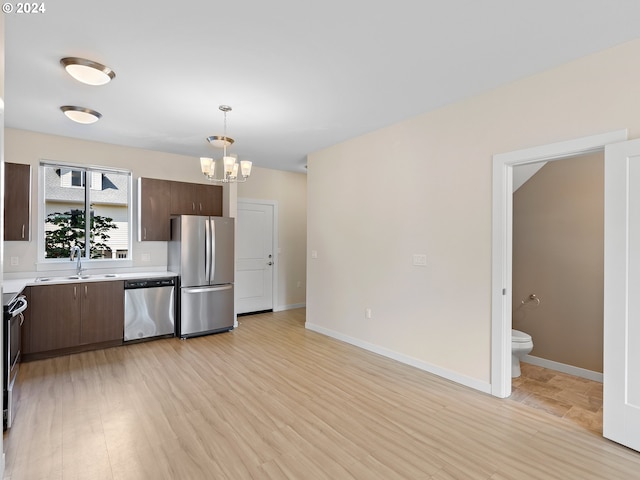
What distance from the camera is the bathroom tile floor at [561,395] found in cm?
257

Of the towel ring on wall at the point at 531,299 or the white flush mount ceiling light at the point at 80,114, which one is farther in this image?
the towel ring on wall at the point at 531,299

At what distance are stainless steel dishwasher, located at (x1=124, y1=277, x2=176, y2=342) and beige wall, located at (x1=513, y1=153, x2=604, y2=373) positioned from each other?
4.49m

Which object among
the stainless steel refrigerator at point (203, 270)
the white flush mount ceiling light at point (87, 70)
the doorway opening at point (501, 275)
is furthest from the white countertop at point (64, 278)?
the doorway opening at point (501, 275)

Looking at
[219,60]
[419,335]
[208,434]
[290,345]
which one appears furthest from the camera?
[290,345]

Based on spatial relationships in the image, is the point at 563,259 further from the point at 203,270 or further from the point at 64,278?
the point at 64,278

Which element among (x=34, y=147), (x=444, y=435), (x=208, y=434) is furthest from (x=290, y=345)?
(x=34, y=147)

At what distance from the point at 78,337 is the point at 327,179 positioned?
375cm

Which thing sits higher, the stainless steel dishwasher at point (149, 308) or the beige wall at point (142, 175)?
the beige wall at point (142, 175)

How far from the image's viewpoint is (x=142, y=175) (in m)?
4.98

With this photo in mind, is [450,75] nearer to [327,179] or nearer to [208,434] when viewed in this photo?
[327,179]

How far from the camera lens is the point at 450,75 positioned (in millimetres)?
2740

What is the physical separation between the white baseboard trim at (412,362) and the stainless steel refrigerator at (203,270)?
1.47 m

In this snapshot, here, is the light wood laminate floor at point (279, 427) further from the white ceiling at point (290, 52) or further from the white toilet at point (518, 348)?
the white ceiling at point (290, 52)

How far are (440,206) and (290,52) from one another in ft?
6.62
